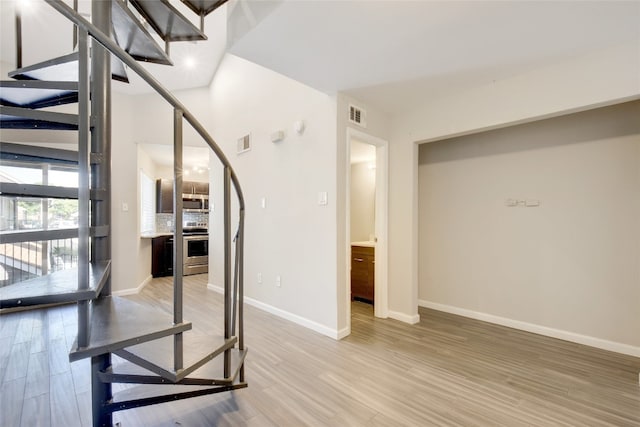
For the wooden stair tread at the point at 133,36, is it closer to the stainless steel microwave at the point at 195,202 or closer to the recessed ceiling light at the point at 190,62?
the recessed ceiling light at the point at 190,62

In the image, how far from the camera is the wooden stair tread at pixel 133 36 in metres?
1.68

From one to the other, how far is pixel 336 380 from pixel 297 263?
1.40 m

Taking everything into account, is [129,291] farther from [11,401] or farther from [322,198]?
[322,198]

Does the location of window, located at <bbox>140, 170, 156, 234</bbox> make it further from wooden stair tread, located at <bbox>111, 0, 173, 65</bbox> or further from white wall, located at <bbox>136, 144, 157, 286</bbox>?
wooden stair tread, located at <bbox>111, 0, 173, 65</bbox>

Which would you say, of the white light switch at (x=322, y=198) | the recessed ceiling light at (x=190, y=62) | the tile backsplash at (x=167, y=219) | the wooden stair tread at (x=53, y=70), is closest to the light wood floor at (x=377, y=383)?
the white light switch at (x=322, y=198)

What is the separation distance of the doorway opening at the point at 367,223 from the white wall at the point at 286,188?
262 millimetres

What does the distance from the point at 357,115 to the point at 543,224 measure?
227cm

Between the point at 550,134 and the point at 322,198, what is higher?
the point at 550,134

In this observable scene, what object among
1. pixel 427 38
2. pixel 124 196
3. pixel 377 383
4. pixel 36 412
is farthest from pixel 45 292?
pixel 124 196

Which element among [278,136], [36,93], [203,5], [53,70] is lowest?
[36,93]

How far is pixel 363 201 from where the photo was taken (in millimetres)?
4977

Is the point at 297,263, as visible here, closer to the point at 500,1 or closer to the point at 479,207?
the point at 479,207

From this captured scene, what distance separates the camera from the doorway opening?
341 cm

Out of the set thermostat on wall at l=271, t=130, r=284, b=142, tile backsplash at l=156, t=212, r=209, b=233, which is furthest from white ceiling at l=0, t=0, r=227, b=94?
tile backsplash at l=156, t=212, r=209, b=233
